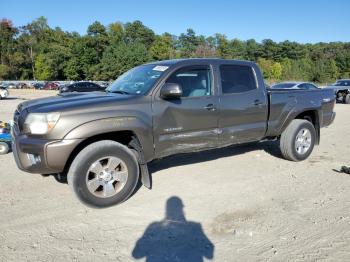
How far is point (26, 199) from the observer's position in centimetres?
493

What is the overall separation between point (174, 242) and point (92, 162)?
4.84 ft

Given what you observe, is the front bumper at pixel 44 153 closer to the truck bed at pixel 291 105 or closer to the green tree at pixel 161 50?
the truck bed at pixel 291 105

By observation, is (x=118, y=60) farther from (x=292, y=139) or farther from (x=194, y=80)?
(x=194, y=80)

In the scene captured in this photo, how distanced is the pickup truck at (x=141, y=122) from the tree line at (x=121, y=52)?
257ft

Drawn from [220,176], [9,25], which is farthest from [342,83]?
[9,25]

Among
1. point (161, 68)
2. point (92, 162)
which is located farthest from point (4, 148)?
point (161, 68)

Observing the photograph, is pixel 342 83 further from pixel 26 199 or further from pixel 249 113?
pixel 26 199

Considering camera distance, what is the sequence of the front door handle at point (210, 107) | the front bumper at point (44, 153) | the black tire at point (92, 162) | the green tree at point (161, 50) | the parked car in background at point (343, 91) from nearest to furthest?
the front bumper at point (44, 153) → the black tire at point (92, 162) → the front door handle at point (210, 107) → the parked car in background at point (343, 91) → the green tree at point (161, 50)

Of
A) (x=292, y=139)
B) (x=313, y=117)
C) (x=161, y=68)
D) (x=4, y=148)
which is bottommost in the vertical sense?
(x=4, y=148)

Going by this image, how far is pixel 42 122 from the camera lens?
14.3ft

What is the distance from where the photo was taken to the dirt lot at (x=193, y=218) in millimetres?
3541

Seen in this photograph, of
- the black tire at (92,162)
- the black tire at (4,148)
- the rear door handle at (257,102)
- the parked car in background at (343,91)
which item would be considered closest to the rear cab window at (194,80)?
the rear door handle at (257,102)

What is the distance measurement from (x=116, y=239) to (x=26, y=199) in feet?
5.92

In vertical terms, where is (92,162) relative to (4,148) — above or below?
above
